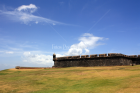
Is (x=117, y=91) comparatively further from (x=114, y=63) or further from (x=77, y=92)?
(x=114, y=63)

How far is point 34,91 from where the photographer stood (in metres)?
6.53

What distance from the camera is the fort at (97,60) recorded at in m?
20.6

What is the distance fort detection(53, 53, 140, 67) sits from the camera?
67.5ft

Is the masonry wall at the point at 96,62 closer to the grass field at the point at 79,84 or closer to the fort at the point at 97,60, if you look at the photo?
the fort at the point at 97,60

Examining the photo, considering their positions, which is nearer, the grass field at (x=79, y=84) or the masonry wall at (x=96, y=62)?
the grass field at (x=79, y=84)

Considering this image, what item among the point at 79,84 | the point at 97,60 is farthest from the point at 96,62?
the point at 79,84

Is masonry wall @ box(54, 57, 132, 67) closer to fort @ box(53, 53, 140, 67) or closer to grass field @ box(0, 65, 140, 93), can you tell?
fort @ box(53, 53, 140, 67)

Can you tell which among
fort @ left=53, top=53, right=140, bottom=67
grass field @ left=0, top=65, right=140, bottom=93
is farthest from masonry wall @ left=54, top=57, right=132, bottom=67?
grass field @ left=0, top=65, right=140, bottom=93

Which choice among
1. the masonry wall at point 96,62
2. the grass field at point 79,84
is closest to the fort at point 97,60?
the masonry wall at point 96,62

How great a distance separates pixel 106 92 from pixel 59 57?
22.1 metres

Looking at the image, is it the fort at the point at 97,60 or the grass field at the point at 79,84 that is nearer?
the grass field at the point at 79,84

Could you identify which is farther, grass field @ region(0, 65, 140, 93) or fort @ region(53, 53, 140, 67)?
fort @ region(53, 53, 140, 67)

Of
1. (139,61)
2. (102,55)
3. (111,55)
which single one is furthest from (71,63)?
(139,61)

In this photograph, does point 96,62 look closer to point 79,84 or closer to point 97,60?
point 97,60
